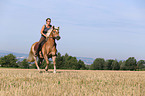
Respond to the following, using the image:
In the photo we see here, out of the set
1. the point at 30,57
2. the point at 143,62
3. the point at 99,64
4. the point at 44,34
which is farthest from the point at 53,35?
the point at 143,62

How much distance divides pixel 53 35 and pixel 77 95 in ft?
24.7

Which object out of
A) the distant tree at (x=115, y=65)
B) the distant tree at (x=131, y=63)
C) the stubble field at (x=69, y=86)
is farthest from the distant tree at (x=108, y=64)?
the stubble field at (x=69, y=86)

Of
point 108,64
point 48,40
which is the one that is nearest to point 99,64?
point 108,64

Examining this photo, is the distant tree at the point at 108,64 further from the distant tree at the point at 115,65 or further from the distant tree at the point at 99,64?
the distant tree at the point at 99,64

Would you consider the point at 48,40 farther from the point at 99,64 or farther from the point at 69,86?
the point at 99,64

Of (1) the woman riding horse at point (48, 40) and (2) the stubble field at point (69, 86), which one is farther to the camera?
(1) the woman riding horse at point (48, 40)

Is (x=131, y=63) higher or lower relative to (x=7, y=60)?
lower

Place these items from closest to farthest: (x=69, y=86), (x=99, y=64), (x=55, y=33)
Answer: (x=69, y=86) < (x=55, y=33) < (x=99, y=64)

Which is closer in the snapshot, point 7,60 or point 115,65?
point 115,65

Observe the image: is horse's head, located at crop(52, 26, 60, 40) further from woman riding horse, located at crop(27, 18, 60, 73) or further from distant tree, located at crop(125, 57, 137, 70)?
distant tree, located at crop(125, 57, 137, 70)

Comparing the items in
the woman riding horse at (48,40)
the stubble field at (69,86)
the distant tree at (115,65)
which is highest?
the woman riding horse at (48,40)

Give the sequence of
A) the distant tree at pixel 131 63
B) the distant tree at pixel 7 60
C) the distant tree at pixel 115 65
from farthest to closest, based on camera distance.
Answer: the distant tree at pixel 7 60, the distant tree at pixel 115 65, the distant tree at pixel 131 63

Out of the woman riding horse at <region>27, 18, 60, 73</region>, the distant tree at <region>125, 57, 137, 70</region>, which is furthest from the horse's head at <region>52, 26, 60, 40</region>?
the distant tree at <region>125, 57, 137, 70</region>

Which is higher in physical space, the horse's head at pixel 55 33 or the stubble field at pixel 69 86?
the horse's head at pixel 55 33
